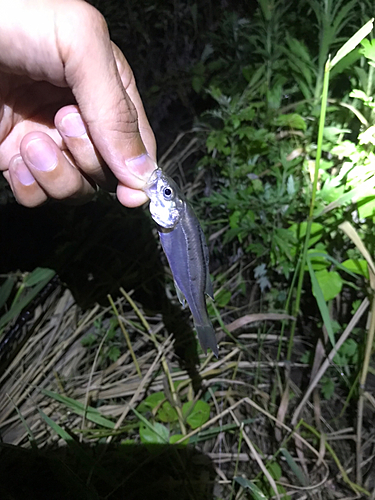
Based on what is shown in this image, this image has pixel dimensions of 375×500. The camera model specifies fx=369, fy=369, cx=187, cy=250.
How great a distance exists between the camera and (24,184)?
1273mm

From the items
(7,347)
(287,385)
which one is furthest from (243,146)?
(7,347)

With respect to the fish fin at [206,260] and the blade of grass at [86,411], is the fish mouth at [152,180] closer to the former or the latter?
the fish fin at [206,260]

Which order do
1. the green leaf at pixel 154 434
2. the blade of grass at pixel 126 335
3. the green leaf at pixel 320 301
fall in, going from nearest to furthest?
the green leaf at pixel 320 301
the green leaf at pixel 154 434
the blade of grass at pixel 126 335

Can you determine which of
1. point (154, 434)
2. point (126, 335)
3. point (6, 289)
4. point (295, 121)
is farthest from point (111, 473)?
point (295, 121)

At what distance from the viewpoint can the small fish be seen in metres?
0.97

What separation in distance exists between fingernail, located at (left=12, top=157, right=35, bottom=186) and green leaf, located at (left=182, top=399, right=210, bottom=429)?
108 cm

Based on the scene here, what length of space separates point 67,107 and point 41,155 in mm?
172

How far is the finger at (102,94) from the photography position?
2.91 ft

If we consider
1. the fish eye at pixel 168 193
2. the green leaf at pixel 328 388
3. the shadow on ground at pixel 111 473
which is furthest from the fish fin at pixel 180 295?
the green leaf at pixel 328 388

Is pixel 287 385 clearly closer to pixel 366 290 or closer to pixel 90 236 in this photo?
pixel 366 290

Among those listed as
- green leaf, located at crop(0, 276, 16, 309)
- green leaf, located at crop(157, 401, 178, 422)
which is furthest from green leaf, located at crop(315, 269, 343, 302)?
green leaf, located at crop(0, 276, 16, 309)

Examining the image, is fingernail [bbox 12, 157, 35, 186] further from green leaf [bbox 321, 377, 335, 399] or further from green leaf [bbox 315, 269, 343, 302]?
green leaf [bbox 321, 377, 335, 399]

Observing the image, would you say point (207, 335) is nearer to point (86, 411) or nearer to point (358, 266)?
point (358, 266)

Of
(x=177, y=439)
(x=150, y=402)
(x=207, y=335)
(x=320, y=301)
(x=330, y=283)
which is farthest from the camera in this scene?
(x=150, y=402)
